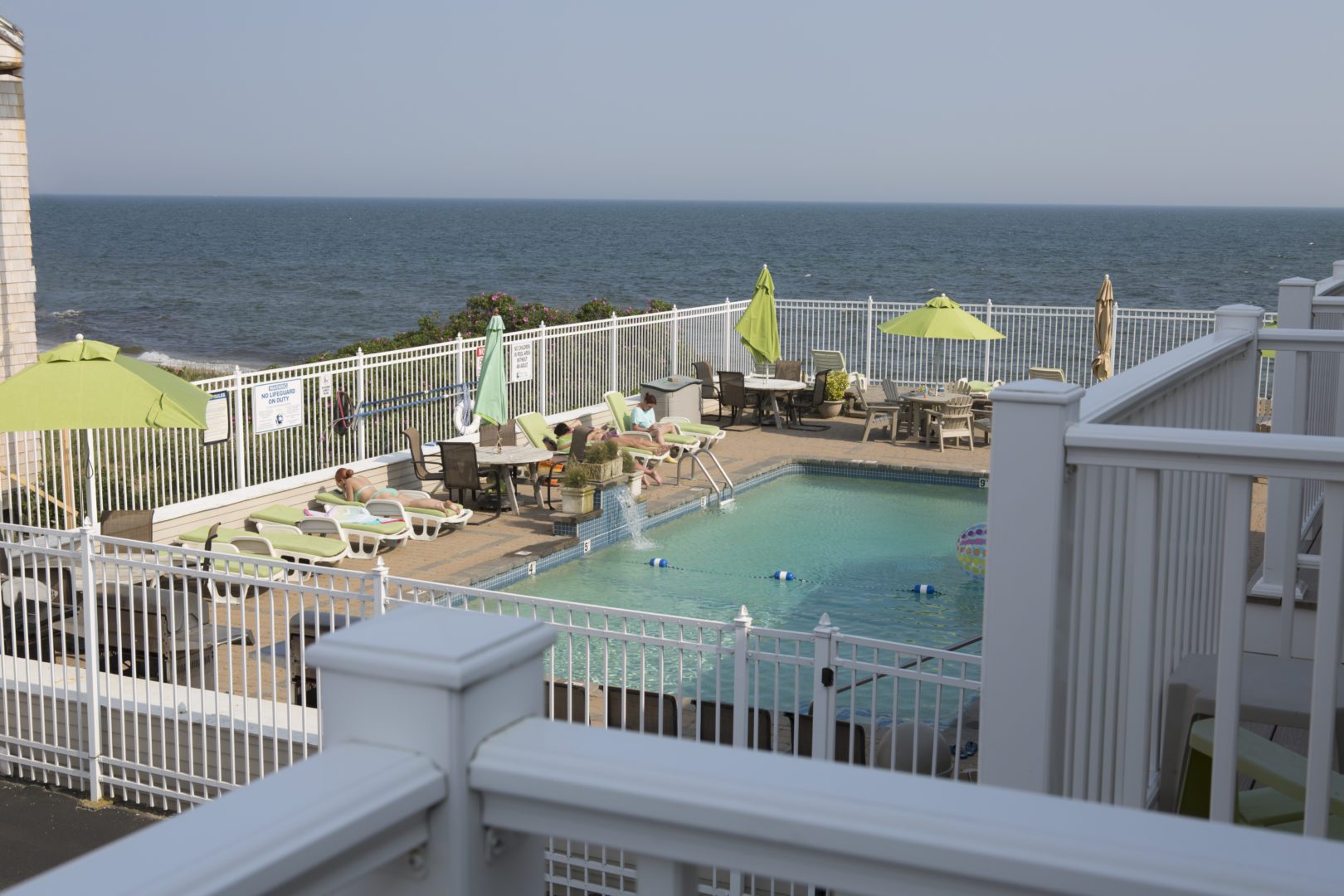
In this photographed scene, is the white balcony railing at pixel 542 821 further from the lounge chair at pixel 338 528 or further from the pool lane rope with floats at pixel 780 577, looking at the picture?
the pool lane rope with floats at pixel 780 577

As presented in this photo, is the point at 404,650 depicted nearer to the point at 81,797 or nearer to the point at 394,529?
the point at 81,797

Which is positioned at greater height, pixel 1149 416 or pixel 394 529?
pixel 1149 416

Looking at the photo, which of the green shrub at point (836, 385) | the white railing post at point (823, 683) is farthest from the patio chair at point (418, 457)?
the white railing post at point (823, 683)

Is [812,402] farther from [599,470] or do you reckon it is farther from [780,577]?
[780,577]

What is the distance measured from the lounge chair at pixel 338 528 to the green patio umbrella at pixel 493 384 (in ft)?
7.22

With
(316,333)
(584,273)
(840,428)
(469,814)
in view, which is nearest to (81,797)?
(469,814)

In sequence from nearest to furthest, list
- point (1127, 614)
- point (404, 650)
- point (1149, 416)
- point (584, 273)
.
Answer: point (404, 650), point (1127, 614), point (1149, 416), point (584, 273)

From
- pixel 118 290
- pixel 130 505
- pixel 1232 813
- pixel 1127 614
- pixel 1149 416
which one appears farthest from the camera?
pixel 118 290

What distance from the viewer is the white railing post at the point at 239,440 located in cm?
1281

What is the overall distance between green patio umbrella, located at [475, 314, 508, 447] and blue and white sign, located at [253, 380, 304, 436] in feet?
6.71

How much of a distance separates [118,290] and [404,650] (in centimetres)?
7980

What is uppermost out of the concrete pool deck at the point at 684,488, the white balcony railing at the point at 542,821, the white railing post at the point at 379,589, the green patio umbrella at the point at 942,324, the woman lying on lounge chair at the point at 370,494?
the white balcony railing at the point at 542,821

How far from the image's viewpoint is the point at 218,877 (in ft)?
3.06

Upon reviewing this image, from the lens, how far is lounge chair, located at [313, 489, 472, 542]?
42.8 ft
